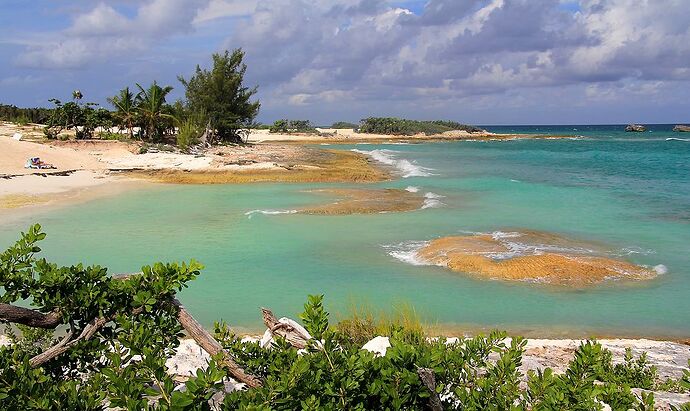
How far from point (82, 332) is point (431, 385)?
94.8 inches

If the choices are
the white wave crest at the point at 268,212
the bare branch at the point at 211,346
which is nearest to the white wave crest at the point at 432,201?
the white wave crest at the point at 268,212

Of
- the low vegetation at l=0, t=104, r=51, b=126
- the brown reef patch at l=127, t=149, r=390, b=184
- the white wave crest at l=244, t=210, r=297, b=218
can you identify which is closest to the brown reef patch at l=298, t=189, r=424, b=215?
the white wave crest at l=244, t=210, r=297, b=218

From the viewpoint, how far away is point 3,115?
209 ft

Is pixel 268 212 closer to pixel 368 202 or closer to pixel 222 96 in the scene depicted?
pixel 368 202

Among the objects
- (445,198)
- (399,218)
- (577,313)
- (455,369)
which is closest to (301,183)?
(445,198)

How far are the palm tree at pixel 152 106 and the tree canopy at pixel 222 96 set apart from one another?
260 inches

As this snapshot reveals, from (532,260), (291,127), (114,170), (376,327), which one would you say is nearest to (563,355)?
(376,327)

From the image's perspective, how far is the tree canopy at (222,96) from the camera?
1961 inches

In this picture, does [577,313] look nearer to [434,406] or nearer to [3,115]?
[434,406]

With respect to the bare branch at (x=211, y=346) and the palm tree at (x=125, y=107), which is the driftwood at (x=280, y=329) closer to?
the bare branch at (x=211, y=346)

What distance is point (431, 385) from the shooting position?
345cm

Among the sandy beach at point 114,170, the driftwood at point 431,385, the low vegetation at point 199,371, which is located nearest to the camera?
the low vegetation at point 199,371

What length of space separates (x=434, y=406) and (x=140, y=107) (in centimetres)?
4133

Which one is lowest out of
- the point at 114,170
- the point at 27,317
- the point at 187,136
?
the point at 114,170
